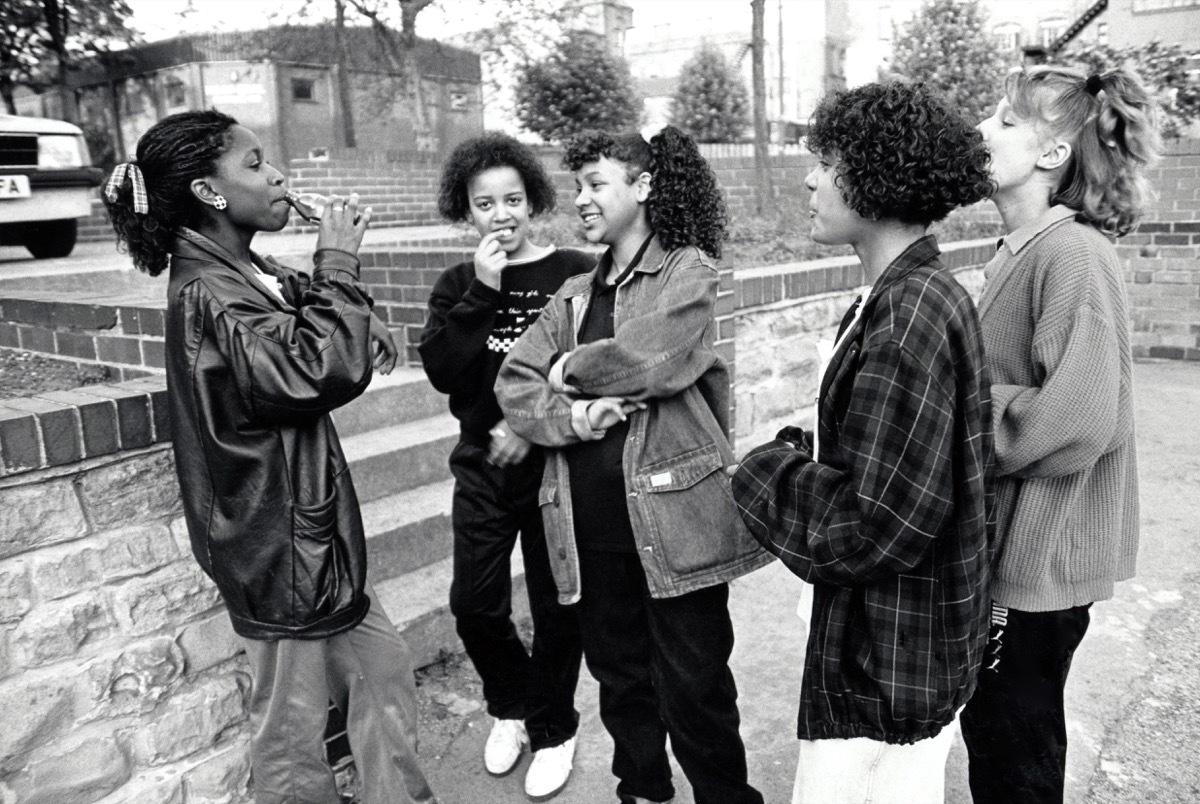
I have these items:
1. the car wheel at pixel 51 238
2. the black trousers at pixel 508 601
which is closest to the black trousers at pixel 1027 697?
the black trousers at pixel 508 601

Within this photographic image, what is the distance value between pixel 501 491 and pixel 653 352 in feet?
2.51

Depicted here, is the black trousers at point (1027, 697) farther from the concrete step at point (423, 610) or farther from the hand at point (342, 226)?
the concrete step at point (423, 610)

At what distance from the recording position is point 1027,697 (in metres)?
2.01

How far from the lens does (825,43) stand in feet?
147

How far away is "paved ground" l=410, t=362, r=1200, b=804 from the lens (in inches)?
109

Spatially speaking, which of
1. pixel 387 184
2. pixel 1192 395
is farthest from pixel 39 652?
pixel 387 184

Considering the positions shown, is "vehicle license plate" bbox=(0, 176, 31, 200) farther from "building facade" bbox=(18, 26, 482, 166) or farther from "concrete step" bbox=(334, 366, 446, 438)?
"building facade" bbox=(18, 26, 482, 166)

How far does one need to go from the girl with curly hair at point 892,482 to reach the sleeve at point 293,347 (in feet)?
3.04

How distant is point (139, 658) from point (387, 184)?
39.4 feet

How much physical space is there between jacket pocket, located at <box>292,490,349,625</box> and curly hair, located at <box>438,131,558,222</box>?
1182mm

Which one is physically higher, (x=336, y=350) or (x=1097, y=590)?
(x=336, y=350)

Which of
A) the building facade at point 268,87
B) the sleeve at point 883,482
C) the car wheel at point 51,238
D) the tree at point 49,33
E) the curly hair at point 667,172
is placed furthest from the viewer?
the building facade at point 268,87

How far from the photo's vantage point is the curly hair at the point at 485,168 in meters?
2.82

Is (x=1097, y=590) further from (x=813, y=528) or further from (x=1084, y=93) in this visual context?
(x=1084, y=93)
